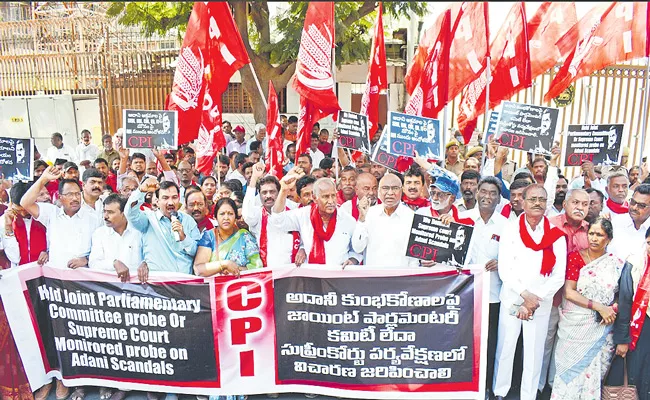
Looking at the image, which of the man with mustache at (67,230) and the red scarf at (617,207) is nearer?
the man with mustache at (67,230)

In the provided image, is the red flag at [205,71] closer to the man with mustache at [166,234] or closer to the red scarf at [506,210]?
the man with mustache at [166,234]

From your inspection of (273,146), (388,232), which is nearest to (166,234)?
(388,232)

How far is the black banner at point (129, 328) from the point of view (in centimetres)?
465

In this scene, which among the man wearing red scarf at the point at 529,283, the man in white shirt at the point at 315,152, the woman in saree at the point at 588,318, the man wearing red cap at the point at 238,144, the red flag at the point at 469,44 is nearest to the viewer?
the woman in saree at the point at 588,318

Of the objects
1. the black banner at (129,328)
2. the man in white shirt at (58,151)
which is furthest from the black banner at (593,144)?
the man in white shirt at (58,151)

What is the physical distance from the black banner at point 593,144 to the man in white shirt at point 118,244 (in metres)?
4.66

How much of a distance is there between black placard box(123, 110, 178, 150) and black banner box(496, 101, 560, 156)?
376 centimetres

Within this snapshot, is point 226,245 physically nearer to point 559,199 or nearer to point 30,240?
point 30,240

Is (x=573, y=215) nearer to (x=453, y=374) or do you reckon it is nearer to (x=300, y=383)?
(x=453, y=374)

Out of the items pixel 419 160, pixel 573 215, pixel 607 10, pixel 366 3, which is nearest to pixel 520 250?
pixel 573 215

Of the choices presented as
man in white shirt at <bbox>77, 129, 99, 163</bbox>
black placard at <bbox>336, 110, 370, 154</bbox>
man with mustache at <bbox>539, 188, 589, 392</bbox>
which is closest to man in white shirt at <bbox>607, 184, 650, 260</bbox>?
man with mustache at <bbox>539, 188, 589, 392</bbox>

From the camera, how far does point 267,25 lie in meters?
12.9

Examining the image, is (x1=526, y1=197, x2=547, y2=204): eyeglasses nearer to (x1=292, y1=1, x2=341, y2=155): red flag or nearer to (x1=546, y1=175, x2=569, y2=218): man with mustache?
(x1=546, y1=175, x2=569, y2=218): man with mustache

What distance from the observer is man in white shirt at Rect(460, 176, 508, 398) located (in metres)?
4.69
